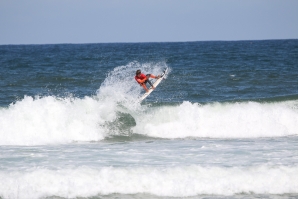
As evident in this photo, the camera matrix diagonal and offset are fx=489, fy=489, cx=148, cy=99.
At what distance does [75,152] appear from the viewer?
1570 cm

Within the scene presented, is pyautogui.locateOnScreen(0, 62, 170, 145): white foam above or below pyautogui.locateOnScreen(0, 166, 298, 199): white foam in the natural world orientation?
above

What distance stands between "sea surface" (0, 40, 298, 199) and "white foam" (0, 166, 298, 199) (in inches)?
1.0

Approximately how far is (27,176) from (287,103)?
14378 millimetres

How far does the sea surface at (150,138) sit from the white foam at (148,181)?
0.08 ft

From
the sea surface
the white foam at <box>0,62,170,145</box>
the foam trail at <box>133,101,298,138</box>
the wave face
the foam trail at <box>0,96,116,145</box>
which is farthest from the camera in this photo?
the foam trail at <box>133,101,298,138</box>

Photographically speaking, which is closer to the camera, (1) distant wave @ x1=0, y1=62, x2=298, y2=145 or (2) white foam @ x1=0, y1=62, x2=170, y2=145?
(2) white foam @ x1=0, y1=62, x2=170, y2=145

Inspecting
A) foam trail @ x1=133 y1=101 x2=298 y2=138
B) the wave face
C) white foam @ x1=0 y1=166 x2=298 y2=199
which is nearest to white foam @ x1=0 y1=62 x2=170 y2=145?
the wave face

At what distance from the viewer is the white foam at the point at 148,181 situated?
479 inches

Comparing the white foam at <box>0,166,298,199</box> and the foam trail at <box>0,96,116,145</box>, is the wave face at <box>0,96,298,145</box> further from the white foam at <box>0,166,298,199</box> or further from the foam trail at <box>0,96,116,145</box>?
the white foam at <box>0,166,298,199</box>

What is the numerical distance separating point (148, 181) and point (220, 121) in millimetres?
9025

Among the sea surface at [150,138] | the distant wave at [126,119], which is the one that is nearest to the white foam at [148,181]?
the sea surface at [150,138]

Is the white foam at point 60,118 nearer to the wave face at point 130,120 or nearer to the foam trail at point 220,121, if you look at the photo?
the wave face at point 130,120

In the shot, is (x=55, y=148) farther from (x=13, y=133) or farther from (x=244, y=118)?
(x=244, y=118)

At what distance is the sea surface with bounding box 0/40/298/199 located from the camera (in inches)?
488
